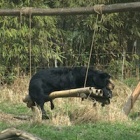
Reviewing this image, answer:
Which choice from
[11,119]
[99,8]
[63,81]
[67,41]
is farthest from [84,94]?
[67,41]

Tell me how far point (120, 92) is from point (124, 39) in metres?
2.47

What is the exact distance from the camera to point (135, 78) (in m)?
12.5

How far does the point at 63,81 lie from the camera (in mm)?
7344

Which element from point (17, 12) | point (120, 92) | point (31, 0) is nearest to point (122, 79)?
point (120, 92)

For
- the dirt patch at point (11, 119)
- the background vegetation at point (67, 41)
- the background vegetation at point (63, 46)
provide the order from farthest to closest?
the background vegetation at point (67, 41) → the background vegetation at point (63, 46) → the dirt patch at point (11, 119)

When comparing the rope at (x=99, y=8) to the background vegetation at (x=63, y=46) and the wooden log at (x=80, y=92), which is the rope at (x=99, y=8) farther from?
the background vegetation at (x=63, y=46)

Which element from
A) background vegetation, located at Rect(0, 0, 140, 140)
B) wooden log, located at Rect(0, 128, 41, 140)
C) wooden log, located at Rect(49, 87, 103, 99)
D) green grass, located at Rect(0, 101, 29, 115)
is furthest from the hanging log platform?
background vegetation, located at Rect(0, 0, 140, 140)

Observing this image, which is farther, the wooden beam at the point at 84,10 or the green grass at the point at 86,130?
the wooden beam at the point at 84,10

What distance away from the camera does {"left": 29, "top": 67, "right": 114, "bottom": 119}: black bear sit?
722 centimetres

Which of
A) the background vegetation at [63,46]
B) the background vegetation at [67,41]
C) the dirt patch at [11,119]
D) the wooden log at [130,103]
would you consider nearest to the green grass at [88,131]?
the dirt patch at [11,119]

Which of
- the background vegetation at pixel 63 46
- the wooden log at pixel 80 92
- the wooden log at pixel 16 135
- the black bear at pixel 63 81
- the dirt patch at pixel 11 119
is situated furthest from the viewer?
the background vegetation at pixel 63 46

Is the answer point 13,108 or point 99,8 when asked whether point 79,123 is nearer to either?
point 99,8

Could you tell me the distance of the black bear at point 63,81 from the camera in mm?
7223

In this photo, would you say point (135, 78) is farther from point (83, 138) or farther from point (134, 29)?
point (83, 138)
